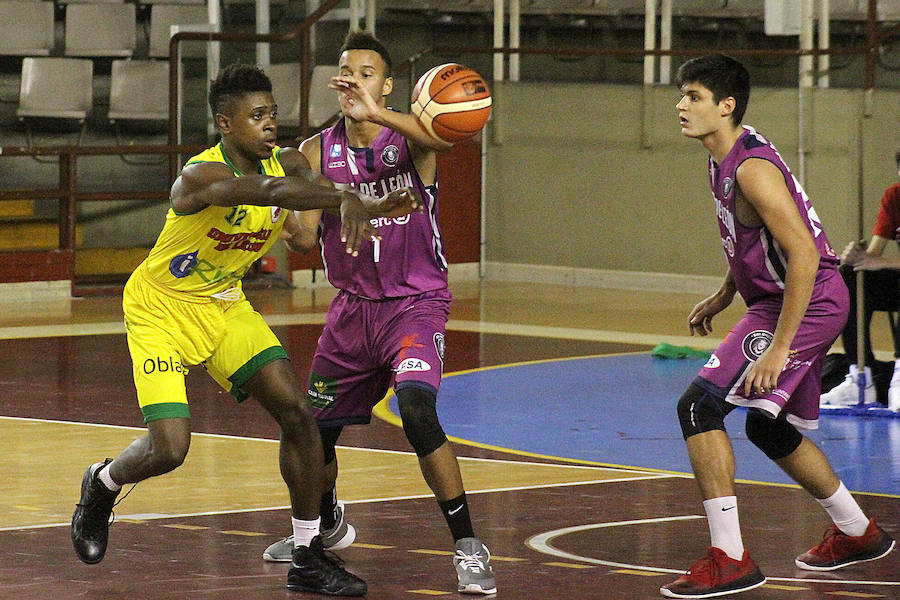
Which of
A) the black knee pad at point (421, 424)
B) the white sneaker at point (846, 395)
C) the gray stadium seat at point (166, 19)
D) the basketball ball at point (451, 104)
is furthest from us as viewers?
Result: the gray stadium seat at point (166, 19)

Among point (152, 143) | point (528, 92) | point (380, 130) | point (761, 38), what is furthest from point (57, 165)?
point (380, 130)

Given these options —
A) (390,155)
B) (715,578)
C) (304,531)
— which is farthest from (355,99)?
(715,578)

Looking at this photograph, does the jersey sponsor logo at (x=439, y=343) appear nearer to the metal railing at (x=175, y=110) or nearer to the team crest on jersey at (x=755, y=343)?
the team crest on jersey at (x=755, y=343)

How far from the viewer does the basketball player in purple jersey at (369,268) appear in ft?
20.9

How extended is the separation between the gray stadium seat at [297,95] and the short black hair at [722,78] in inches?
471

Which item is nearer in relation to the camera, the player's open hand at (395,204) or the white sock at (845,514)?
the player's open hand at (395,204)

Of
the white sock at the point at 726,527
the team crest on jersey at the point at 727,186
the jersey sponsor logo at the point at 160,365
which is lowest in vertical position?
the white sock at the point at 726,527

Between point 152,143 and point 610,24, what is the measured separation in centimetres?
551

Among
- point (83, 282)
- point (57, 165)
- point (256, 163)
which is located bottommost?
point (83, 282)

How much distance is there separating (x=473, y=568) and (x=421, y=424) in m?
0.54

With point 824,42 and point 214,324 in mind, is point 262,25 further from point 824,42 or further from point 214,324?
point 214,324

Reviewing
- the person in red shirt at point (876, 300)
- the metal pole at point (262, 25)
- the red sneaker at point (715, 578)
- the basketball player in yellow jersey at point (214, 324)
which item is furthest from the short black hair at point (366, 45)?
the metal pole at point (262, 25)

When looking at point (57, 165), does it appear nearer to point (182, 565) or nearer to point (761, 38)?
point (761, 38)

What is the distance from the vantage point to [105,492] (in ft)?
21.0
